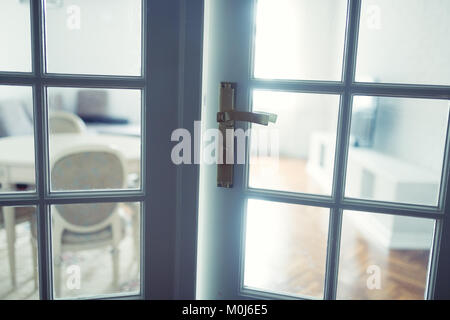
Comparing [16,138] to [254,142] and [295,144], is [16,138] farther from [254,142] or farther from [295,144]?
[295,144]

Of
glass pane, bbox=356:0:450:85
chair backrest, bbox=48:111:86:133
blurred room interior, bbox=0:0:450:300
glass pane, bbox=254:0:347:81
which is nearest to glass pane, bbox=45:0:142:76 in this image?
blurred room interior, bbox=0:0:450:300

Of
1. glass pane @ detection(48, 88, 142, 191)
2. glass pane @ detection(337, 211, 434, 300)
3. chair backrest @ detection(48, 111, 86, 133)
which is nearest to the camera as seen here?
glass pane @ detection(48, 88, 142, 191)

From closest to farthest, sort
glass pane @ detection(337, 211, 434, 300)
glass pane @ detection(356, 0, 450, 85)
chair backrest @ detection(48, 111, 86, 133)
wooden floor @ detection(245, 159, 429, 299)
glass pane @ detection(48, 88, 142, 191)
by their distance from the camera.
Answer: glass pane @ detection(356, 0, 450, 85) → glass pane @ detection(48, 88, 142, 191) → wooden floor @ detection(245, 159, 429, 299) → glass pane @ detection(337, 211, 434, 300) → chair backrest @ detection(48, 111, 86, 133)

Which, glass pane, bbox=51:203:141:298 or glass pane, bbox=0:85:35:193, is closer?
glass pane, bbox=0:85:35:193

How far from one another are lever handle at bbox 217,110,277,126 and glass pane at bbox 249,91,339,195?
6 cm

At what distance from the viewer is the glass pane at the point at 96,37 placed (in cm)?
112

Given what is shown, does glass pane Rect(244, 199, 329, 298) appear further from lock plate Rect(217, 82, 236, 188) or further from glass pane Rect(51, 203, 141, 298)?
glass pane Rect(51, 203, 141, 298)

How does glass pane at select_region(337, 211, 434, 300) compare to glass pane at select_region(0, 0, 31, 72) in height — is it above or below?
below

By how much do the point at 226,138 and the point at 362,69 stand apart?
0.44m

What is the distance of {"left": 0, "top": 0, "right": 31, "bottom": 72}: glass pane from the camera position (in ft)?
3.56

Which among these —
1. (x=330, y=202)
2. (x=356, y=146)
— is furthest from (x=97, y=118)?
(x=330, y=202)

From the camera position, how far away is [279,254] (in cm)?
162

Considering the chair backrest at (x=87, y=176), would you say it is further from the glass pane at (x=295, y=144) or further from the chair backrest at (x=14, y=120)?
the glass pane at (x=295, y=144)
